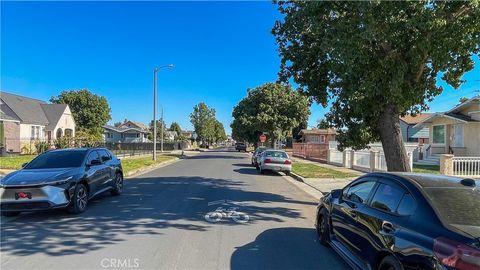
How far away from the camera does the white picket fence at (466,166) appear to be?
2023cm

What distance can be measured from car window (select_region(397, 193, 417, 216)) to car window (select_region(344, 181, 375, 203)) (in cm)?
96

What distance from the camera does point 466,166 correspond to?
67.1 ft

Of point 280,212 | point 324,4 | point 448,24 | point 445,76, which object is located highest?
point 324,4

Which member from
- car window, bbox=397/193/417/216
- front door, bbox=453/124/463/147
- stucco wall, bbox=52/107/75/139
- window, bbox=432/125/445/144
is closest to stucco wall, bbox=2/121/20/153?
stucco wall, bbox=52/107/75/139

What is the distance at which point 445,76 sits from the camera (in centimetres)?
1139

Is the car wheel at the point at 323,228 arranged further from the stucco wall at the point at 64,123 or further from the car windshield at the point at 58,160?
the stucco wall at the point at 64,123

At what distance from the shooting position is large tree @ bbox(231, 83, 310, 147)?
50.8 meters

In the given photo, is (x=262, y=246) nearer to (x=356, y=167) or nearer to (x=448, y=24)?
(x=448, y=24)

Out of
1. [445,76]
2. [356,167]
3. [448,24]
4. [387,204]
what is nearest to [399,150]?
[445,76]

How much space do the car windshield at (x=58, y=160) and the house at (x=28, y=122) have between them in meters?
25.7

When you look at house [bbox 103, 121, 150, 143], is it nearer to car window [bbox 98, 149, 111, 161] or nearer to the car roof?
car window [bbox 98, 149, 111, 161]

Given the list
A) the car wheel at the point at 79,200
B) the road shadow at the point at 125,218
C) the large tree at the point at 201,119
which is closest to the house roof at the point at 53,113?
the road shadow at the point at 125,218

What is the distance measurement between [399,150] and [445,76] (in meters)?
2.31

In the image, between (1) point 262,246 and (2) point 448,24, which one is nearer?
(1) point 262,246
